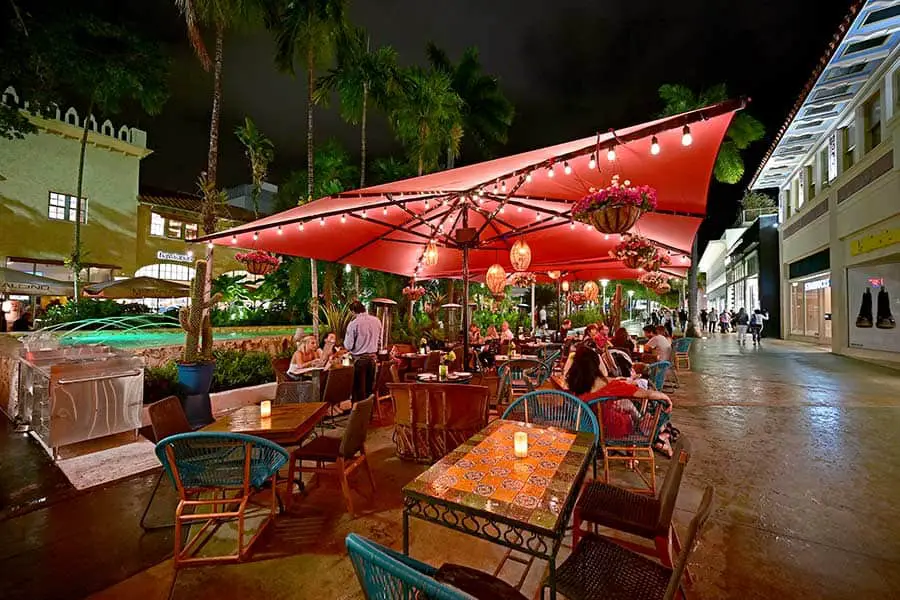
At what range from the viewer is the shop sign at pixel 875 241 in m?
10.7

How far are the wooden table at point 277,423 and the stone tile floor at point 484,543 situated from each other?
0.66 m

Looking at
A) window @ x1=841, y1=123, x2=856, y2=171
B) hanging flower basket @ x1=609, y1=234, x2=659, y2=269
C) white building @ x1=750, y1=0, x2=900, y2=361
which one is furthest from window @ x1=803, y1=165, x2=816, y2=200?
hanging flower basket @ x1=609, y1=234, x2=659, y2=269

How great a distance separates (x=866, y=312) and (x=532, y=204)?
1419 cm

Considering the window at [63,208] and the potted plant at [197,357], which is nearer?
the potted plant at [197,357]

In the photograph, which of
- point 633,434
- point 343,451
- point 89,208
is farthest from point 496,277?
point 89,208

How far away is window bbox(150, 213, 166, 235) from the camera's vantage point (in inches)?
769

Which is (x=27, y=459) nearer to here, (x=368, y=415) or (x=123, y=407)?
(x=123, y=407)

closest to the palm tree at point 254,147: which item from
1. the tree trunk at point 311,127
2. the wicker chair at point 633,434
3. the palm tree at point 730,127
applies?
the tree trunk at point 311,127

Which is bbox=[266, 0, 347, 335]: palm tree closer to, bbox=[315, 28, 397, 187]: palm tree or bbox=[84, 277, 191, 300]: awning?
bbox=[315, 28, 397, 187]: palm tree

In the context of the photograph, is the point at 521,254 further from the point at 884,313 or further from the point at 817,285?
the point at 817,285

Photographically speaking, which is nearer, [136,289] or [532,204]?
[532,204]

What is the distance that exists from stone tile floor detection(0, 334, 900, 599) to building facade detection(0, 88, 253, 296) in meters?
13.5

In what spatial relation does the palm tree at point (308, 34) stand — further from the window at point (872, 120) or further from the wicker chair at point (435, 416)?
the window at point (872, 120)

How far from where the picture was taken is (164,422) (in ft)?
9.85
